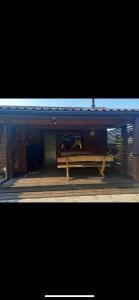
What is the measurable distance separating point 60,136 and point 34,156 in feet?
5.21

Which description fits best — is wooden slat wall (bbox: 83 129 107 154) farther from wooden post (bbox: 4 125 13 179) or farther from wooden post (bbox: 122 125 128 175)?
wooden post (bbox: 4 125 13 179)

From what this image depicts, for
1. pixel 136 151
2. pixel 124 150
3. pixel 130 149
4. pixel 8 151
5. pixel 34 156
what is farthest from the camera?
pixel 34 156

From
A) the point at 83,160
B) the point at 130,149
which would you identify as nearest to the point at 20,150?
the point at 83,160

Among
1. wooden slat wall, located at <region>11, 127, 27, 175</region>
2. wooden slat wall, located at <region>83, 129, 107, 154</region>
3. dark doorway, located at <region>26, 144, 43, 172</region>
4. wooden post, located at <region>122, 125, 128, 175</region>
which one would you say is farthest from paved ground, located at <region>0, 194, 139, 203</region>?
wooden slat wall, located at <region>83, 129, 107, 154</region>

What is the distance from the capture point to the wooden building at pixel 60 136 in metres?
7.95

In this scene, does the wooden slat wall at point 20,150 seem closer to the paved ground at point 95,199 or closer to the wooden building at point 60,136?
the wooden building at point 60,136

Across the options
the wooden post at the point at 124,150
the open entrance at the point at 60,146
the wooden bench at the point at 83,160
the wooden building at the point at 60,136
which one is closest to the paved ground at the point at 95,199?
the wooden bench at the point at 83,160

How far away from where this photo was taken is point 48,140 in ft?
37.7

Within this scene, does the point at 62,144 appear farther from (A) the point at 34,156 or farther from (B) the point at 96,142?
(B) the point at 96,142

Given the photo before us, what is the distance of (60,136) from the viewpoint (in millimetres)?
11406
